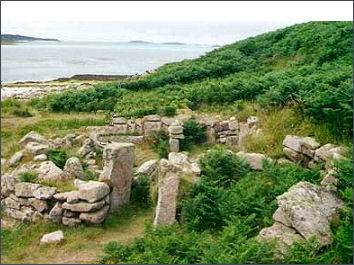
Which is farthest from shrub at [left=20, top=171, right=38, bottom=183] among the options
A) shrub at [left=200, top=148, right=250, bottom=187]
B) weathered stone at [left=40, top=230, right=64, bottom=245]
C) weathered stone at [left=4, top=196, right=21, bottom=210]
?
shrub at [left=200, top=148, right=250, bottom=187]

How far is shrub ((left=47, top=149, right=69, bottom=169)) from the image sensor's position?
50.5 ft

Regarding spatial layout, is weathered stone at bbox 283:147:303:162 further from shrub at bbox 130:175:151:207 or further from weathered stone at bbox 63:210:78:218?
weathered stone at bbox 63:210:78:218

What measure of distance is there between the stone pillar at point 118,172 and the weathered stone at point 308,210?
12.7 ft

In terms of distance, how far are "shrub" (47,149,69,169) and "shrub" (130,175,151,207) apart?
2.40m

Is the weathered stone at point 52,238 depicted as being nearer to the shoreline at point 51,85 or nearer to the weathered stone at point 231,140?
the weathered stone at point 231,140

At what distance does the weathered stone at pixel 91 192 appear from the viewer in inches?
500

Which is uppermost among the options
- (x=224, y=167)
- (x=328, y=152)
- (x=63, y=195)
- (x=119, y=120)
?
(x=328, y=152)

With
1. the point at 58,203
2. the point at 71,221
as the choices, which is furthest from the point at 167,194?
the point at 58,203

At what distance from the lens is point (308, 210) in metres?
11.3

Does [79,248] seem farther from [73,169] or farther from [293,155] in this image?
[293,155]

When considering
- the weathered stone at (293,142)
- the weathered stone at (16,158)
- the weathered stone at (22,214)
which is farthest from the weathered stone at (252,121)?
the weathered stone at (22,214)

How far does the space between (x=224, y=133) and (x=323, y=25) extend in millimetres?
16669

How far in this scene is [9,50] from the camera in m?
21.8

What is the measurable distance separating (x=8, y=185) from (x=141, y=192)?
3216 mm
